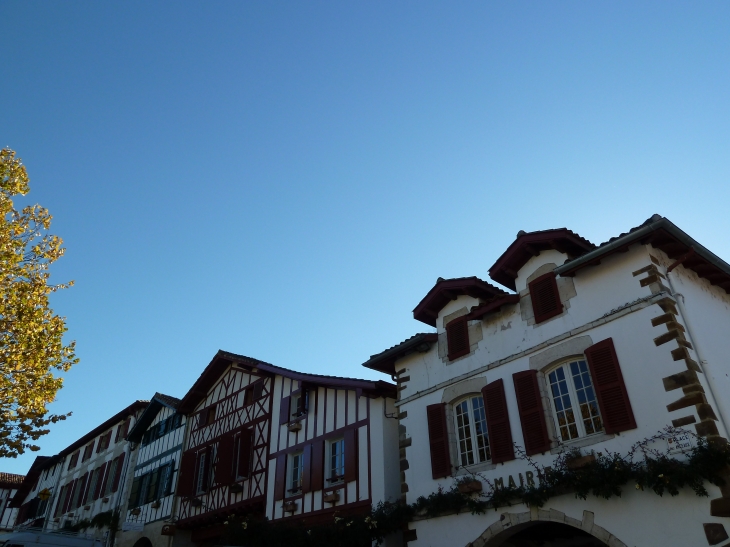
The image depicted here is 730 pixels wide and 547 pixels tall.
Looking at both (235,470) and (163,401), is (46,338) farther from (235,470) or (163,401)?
(163,401)

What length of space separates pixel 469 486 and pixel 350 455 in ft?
13.6

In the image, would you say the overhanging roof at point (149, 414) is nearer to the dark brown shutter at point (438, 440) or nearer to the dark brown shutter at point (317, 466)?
the dark brown shutter at point (317, 466)

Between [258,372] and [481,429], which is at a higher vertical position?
[258,372]

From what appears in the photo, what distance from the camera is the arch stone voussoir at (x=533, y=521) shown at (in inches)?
361

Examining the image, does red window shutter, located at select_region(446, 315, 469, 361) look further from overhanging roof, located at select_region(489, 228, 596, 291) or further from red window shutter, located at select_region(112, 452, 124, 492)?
red window shutter, located at select_region(112, 452, 124, 492)

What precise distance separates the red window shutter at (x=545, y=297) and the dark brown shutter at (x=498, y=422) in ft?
4.98

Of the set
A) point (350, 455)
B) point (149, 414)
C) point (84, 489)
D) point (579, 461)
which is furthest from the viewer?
point (84, 489)

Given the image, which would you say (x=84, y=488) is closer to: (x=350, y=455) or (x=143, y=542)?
(x=143, y=542)

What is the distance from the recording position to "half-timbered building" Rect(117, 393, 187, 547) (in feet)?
68.0

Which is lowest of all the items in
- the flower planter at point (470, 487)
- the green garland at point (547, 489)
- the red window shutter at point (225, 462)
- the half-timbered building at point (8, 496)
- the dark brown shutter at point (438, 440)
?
the green garland at point (547, 489)

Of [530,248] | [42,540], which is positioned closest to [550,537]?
[530,248]

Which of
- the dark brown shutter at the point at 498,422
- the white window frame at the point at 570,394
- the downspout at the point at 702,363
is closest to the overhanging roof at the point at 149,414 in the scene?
the dark brown shutter at the point at 498,422

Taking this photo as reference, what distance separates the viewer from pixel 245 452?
18.2 meters

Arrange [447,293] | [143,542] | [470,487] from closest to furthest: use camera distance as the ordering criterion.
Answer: [470,487]
[447,293]
[143,542]
